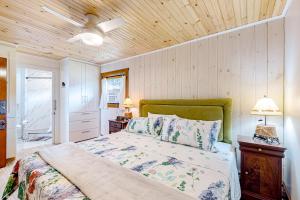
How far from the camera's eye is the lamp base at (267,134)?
1.86 meters

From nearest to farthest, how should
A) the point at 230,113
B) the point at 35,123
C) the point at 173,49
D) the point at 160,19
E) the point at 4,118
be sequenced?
the point at 160,19, the point at 230,113, the point at 4,118, the point at 173,49, the point at 35,123

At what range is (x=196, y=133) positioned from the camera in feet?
6.89

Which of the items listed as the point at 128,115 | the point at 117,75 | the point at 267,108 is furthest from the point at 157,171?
the point at 117,75

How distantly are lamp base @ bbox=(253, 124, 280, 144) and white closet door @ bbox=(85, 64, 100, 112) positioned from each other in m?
4.22

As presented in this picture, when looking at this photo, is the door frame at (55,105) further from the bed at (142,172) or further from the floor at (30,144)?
the bed at (142,172)

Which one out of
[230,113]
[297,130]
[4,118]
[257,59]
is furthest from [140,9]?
[4,118]

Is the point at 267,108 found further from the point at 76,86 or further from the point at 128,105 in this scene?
the point at 76,86

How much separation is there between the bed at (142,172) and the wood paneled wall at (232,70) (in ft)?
0.91

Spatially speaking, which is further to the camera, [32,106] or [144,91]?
[32,106]

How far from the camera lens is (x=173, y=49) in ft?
10.5

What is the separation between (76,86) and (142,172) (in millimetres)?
3690

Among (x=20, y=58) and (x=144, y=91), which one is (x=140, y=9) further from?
(x=20, y=58)

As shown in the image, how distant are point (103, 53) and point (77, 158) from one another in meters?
2.78

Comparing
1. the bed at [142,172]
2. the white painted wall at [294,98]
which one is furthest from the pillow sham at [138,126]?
the white painted wall at [294,98]
